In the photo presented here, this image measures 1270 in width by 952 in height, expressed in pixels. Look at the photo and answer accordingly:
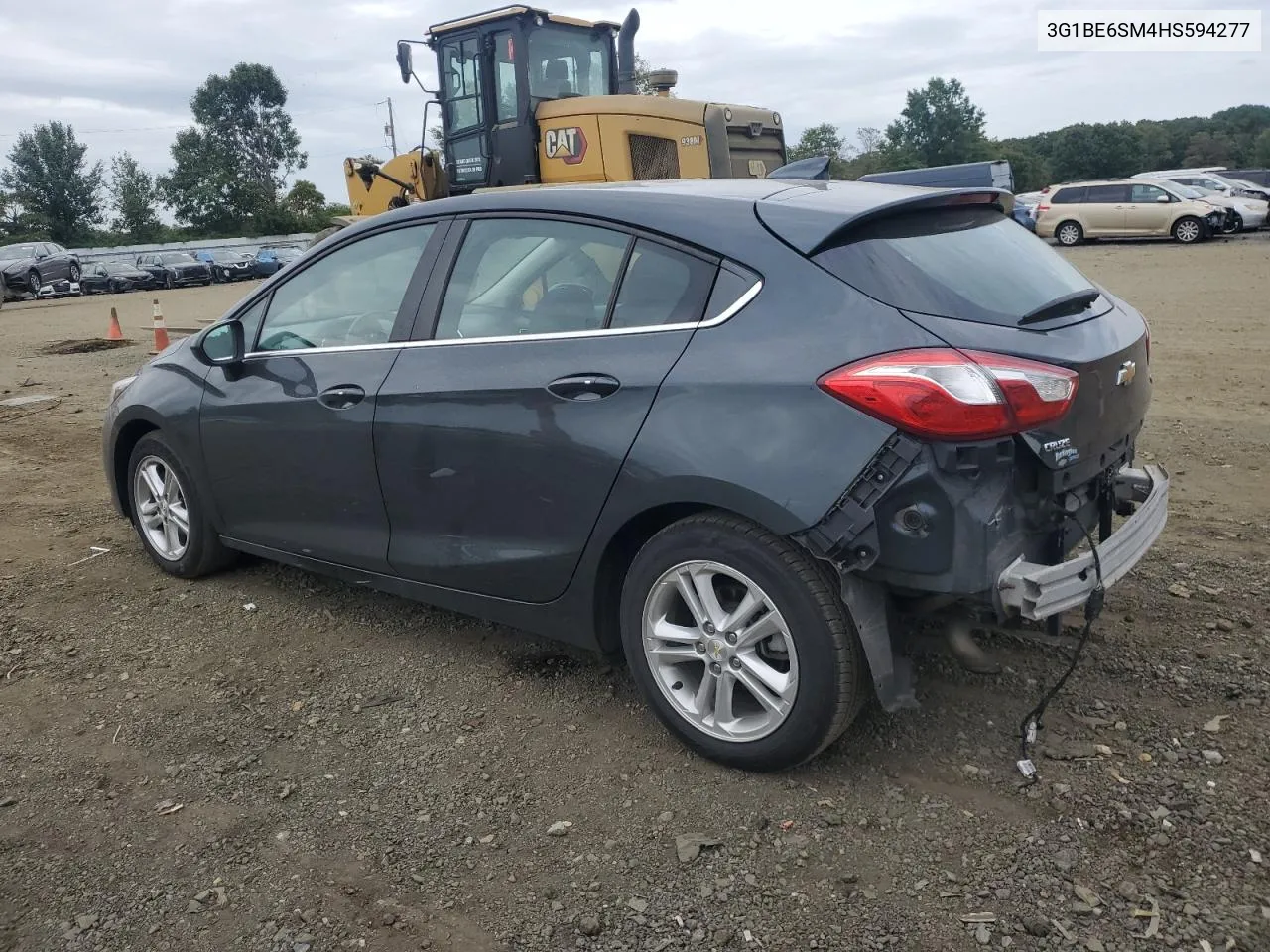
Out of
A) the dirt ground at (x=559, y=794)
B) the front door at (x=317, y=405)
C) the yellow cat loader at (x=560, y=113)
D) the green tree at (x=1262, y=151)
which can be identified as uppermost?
the green tree at (x=1262, y=151)

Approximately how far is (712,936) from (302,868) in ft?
A: 3.58

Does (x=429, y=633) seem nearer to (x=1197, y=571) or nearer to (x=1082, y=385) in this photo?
(x=1082, y=385)

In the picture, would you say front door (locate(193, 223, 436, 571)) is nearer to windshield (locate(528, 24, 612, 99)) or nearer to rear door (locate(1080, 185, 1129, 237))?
windshield (locate(528, 24, 612, 99))

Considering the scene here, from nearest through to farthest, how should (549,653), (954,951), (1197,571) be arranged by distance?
1. (954,951)
2. (549,653)
3. (1197,571)

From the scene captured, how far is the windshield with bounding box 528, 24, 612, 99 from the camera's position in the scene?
38.6ft

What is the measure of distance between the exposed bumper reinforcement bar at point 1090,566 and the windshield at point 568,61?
9605mm

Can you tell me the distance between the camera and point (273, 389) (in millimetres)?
4176

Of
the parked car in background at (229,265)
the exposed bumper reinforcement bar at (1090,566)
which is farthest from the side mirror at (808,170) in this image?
the parked car in background at (229,265)

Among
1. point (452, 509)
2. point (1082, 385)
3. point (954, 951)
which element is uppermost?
point (1082, 385)

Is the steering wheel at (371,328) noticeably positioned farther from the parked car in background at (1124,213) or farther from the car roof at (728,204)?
the parked car in background at (1124,213)

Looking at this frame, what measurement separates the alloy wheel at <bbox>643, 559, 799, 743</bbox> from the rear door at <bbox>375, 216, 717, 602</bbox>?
352mm

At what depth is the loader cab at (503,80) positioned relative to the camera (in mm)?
11445

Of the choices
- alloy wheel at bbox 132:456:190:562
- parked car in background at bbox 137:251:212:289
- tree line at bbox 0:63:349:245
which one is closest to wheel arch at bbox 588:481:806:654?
alloy wheel at bbox 132:456:190:562

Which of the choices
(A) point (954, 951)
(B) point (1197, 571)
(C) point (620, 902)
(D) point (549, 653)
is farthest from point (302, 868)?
(B) point (1197, 571)
